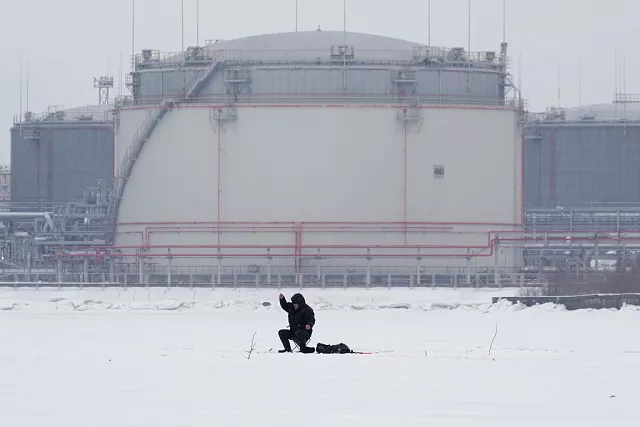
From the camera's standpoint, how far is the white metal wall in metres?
59.3

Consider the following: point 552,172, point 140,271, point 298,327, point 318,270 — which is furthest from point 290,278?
point 298,327

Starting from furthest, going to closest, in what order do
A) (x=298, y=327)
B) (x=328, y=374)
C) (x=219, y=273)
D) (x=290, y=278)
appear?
(x=290, y=278), (x=219, y=273), (x=298, y=327), (x=328, y=374)

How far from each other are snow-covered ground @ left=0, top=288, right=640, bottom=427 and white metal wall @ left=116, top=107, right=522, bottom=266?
20.6 meters

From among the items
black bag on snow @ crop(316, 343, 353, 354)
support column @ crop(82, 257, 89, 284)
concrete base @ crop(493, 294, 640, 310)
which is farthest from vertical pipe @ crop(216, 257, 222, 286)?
black bag on snow @ crop(316, 343, 353, 354)

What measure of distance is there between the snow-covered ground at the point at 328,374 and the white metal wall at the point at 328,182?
→ 20.6 metres

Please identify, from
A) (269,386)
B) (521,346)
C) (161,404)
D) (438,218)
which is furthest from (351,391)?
(438,218)

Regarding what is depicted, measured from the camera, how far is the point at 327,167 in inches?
2343

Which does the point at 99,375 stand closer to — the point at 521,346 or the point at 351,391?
the point at 351,391

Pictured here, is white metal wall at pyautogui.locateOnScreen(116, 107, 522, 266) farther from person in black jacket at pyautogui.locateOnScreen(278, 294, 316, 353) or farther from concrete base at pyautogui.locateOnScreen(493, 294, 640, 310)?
person in black jacket at pyautogui.locateOnScreen(278, 294, 316, 353)

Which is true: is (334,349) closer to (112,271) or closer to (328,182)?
(328,182)

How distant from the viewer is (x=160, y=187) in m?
61.1

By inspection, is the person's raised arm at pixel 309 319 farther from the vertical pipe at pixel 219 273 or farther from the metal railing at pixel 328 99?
the metal railing at pixel 328 99

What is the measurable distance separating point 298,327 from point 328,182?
33.8 metres

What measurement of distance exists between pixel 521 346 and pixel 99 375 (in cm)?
987
